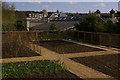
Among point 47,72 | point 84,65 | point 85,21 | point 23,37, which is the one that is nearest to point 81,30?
point 85,21

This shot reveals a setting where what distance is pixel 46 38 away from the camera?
1681 centimetres

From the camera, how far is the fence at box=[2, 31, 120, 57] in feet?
30.5

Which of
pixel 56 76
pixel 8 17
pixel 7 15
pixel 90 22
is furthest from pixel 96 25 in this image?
pixel 56 76

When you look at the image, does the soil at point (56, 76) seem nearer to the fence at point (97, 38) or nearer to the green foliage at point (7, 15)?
the green foliage at point (7, 15)

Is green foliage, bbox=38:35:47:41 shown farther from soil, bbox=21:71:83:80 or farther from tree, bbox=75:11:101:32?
soil, bbox=21:71:83:80

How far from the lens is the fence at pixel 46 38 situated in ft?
30.5

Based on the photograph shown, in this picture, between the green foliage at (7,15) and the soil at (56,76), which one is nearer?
the soil at (56,76)

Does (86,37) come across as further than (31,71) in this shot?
Yes

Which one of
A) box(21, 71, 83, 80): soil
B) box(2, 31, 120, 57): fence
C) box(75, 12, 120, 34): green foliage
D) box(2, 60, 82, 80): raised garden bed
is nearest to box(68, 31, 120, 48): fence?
box(2, 31, 120, 57): fence

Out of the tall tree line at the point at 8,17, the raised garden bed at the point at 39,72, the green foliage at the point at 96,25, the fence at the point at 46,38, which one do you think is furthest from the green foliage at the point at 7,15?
the green foliage at the point at 96,25

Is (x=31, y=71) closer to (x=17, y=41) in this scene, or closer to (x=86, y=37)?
(x=17, y=41)

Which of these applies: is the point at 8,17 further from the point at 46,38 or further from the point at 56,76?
the point at 46,38

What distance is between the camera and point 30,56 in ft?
27.5

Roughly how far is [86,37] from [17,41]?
680 centimetres
